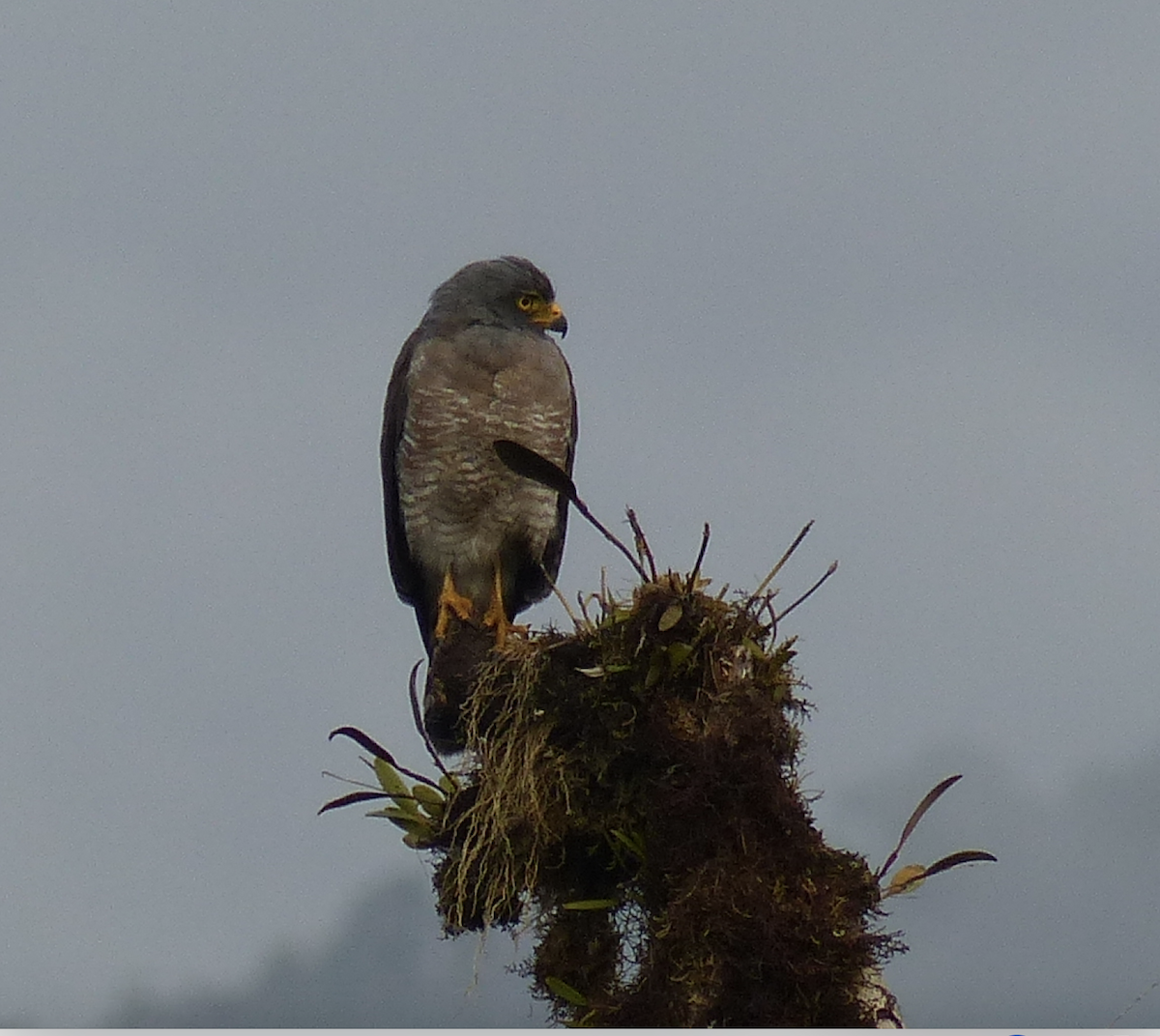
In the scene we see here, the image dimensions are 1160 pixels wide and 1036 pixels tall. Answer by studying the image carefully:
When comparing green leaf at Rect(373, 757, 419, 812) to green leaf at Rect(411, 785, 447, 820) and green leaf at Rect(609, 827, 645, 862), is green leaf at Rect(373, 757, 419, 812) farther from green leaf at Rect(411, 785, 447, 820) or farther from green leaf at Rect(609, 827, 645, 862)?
green leaf at Rect(609, 827, 645, 862)

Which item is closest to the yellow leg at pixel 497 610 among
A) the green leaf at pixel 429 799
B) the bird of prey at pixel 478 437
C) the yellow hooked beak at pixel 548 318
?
the bird of prey at pixel 478 437

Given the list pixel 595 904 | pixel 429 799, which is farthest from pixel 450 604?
pixel 595 904

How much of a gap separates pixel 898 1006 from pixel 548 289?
3.92 meters

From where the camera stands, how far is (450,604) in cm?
757

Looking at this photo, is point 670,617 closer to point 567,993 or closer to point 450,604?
point 567,993

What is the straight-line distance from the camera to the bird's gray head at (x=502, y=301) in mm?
7422

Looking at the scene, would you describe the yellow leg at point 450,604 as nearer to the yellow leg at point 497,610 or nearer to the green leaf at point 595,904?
the yellow leg at point 497,610

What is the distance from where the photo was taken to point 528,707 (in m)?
4.90

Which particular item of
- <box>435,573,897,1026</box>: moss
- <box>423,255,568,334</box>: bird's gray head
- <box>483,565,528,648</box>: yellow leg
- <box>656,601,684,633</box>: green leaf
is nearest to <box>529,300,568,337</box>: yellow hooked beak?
<box>423,255,568,334</box>: bird's gray head

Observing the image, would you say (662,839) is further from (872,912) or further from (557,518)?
(557,518)

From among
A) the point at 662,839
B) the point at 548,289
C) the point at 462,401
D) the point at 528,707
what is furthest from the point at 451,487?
the point at 662,839

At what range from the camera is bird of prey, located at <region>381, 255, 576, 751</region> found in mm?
7250

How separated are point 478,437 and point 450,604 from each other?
753 mm

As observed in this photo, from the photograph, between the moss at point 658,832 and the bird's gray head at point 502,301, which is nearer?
the moss at point 658,832
